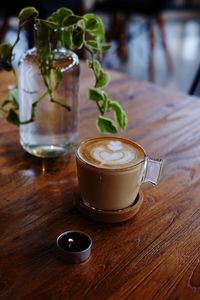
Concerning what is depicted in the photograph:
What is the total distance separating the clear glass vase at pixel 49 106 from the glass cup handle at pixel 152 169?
23cm

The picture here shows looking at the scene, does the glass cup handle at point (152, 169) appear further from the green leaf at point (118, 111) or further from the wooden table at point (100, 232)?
the green leaf at point (118, 111)

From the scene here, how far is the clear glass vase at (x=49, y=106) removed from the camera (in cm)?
79

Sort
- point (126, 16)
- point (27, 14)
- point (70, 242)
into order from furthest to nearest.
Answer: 1. point (126, 16)
2. point (27, 14)
3. point (70, 242)

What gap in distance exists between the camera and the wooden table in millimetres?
527

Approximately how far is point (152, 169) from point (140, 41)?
3.62 meters

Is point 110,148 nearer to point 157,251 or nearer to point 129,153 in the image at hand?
point 129,153

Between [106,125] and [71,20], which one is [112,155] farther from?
[71,20]

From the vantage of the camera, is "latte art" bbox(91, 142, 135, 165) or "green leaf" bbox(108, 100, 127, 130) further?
"green leaf" bbox(108, 100, 127, 130)

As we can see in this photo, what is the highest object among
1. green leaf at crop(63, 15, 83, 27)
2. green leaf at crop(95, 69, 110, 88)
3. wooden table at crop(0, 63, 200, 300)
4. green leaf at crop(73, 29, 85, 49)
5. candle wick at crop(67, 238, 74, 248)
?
green leaf at crop(63, 15, 83, 27)

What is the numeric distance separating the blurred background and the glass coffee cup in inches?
71.9

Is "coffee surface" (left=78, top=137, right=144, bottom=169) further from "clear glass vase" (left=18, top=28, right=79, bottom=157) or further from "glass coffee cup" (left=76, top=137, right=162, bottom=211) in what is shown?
"clear glass vase" (left=18, top=28, right=79, bottom=157)

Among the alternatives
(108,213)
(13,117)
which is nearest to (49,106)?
(13,117)

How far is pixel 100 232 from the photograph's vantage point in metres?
0.63

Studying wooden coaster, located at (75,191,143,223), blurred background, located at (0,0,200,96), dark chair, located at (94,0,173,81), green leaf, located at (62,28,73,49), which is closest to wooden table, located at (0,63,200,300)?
wooden coaster, located at (75,191,143,223)
